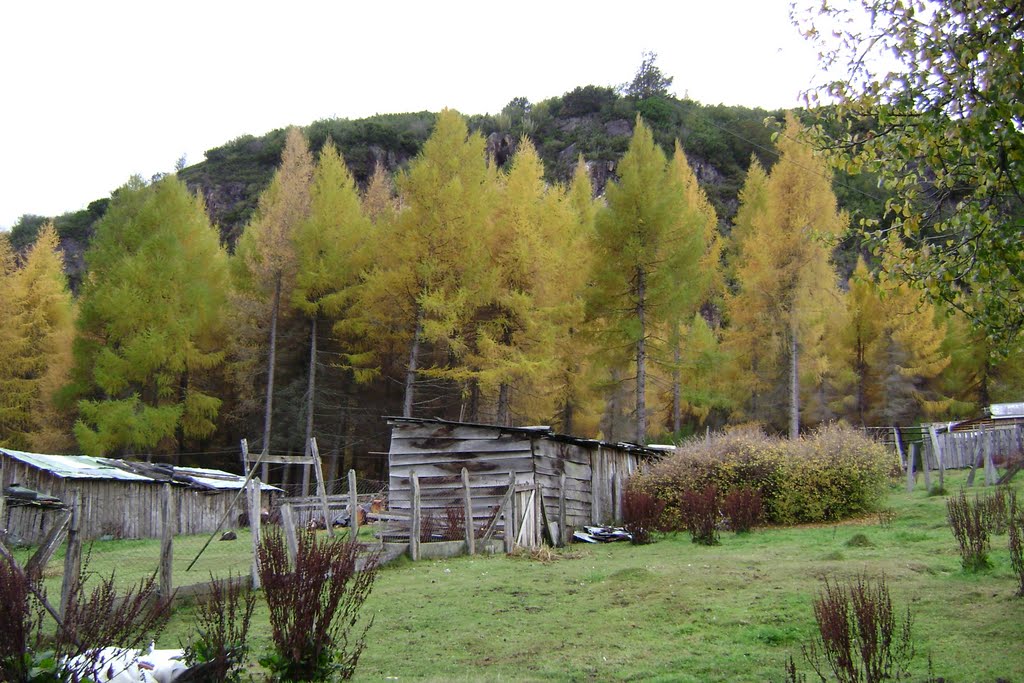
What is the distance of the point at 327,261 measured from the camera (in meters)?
31.4

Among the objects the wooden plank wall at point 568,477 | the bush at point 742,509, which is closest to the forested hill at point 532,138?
the wooden plank wall at point 568,477

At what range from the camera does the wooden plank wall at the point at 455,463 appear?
1822 cm

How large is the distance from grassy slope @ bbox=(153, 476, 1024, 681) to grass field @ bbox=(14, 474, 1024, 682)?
23 millimetres

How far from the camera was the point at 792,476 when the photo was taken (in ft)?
62.5

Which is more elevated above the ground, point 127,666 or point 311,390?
point 311,390

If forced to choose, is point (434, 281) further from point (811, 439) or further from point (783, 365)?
point (783, 365)

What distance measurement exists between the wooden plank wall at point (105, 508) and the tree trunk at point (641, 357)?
1347cm

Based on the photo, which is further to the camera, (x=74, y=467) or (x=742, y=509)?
(x=74, y=467)

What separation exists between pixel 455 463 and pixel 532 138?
238 feet

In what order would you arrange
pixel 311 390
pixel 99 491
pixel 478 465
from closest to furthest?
pixel 478 465, pixel 99 491, pixel 311 390

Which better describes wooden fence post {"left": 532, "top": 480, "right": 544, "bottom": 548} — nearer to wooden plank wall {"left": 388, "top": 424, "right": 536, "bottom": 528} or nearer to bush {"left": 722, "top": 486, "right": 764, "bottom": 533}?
wooden plank wall {"left": 388, "top": 424, "right": 536, "bottom": 528}

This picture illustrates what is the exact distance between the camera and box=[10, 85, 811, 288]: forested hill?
71625 millimetres

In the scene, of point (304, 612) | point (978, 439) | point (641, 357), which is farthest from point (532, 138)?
point (304, 612)

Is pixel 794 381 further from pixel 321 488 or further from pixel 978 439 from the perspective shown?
pixel 321 488
